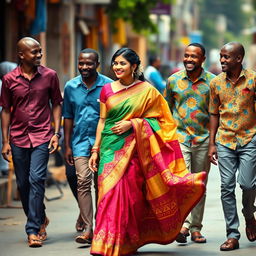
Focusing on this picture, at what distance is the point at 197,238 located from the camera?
9789mm

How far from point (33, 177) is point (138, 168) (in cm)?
121

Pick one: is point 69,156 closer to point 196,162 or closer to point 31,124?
point 31,124

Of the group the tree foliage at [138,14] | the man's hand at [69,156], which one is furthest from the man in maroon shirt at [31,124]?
the tree foliage at [138,14]

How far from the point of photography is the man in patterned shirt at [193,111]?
32.0 ft

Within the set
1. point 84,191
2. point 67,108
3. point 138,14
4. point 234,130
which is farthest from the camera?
point 138,14

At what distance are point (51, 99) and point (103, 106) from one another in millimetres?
1026

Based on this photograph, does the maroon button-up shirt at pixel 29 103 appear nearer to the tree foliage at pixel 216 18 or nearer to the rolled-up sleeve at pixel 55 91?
the rolled-up sleeve at pixel 55 91

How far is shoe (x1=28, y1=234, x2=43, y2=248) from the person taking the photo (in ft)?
31.6

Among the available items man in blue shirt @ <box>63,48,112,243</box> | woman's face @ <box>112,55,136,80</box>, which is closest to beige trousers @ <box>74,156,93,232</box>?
man in blue shirt @ <box>63,48,112,243</box>

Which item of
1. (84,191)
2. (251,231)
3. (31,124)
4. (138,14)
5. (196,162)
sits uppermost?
(138,14)

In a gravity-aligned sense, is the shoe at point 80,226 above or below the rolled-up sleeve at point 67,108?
below

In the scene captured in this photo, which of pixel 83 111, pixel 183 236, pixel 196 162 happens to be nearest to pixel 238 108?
pixel 196 162

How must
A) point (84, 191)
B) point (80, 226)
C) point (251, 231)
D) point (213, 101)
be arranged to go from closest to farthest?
point (213, 101) → point (251, 231) → point (84, 191) → point (80, 226)

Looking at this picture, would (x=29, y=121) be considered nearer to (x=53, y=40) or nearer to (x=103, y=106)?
(x=103, y=106)
